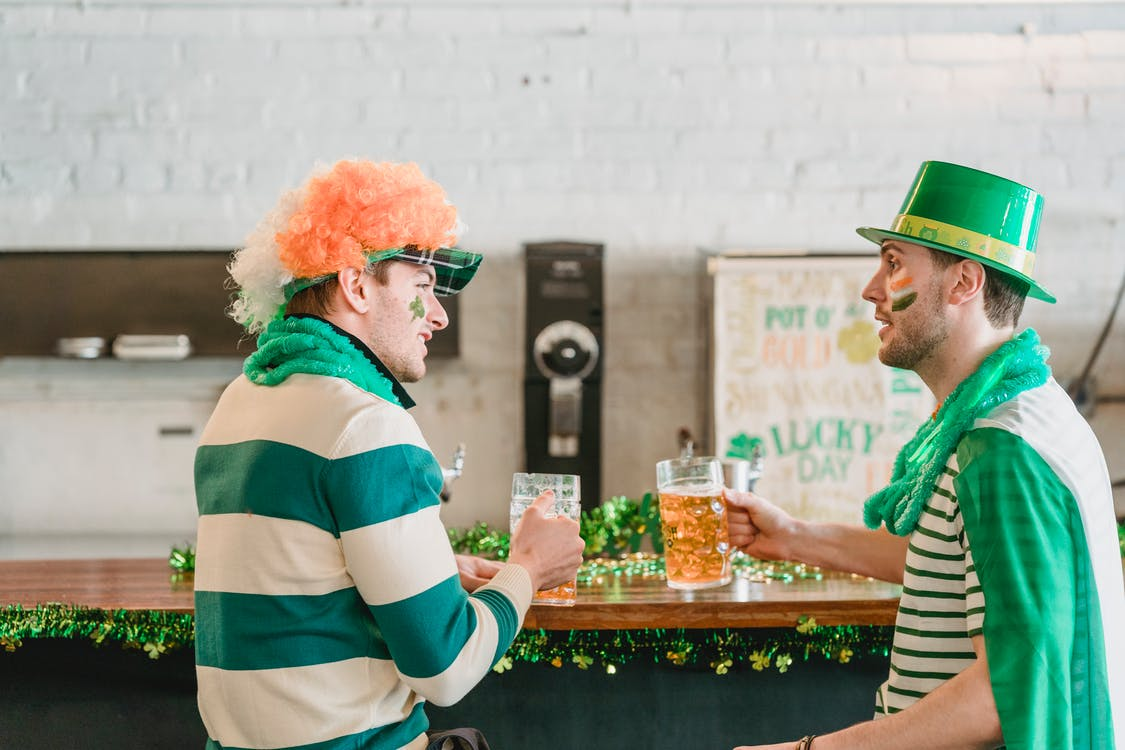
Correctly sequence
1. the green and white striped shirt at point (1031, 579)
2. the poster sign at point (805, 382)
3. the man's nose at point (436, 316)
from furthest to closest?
the poster sign at point (805, 382) → the man's nose at point (436, 316) → the green and white striped shirt at point (1031, 579)

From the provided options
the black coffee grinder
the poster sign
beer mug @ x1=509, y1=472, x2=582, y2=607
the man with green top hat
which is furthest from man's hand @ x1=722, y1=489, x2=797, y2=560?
the black coffee grinder

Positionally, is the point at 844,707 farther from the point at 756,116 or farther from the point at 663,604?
the point at 756,116

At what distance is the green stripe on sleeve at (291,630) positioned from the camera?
1292 mm

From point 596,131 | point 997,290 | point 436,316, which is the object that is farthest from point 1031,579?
point 596,131

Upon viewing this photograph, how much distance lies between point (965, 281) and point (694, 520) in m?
0.60

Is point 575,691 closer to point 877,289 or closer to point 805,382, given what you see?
point 877,289

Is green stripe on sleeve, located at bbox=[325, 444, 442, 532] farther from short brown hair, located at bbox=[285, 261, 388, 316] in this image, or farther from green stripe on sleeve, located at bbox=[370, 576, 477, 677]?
short brown hair, located at bbox=[285, 261, 388, 316]

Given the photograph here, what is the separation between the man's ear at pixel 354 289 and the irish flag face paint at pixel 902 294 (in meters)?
0.78

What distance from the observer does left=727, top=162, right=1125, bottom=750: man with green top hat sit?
1.22 meters

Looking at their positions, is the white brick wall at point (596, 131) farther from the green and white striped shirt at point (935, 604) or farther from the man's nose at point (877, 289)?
the green and white striped shirt at point (935, 604)

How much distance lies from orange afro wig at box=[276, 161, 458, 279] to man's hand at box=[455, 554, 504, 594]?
578mm

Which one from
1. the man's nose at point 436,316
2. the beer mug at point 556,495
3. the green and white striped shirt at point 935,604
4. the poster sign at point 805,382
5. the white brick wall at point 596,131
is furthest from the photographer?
the white brick wall at point 596,131

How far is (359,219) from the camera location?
57.8 inches

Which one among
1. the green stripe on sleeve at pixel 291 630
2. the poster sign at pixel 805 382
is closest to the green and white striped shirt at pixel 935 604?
the green stripe on sleeve at pixel 291 630
